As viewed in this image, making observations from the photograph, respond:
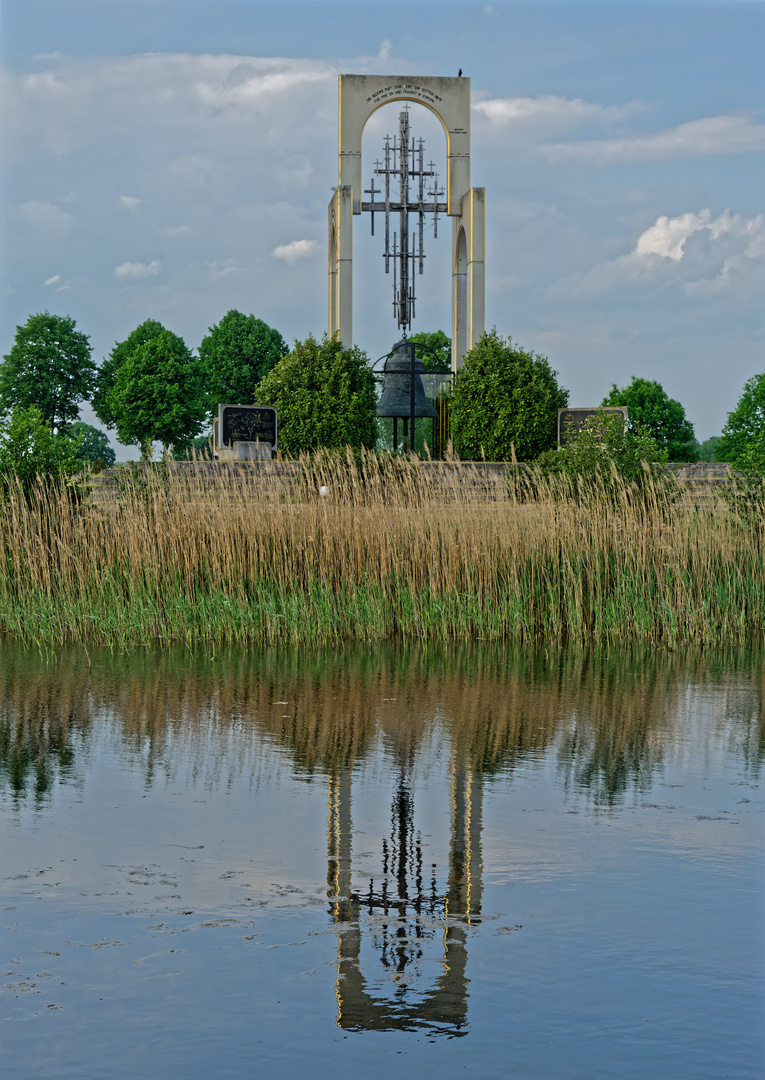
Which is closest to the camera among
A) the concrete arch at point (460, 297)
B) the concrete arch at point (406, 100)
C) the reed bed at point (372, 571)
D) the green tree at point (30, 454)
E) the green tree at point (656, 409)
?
the reed bed at point (372, 571)

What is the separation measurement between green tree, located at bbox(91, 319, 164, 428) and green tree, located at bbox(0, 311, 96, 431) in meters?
0.74

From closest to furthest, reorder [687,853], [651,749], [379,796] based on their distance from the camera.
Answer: [687,853] < [379,796] < [651,749]

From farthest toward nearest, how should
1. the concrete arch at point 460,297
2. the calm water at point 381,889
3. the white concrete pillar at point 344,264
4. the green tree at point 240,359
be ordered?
the green tree at point 240,359
the concrete arch at point 460,297
the white concrete pillar at point 344,264
the calm water at point 381,889

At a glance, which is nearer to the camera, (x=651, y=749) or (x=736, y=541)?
(x=651, y=749)

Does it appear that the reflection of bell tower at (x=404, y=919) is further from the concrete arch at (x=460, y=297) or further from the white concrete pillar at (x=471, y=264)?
the concrete arch at (x=460, y=297)

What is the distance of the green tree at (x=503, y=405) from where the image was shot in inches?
828

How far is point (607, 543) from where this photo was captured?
925cm

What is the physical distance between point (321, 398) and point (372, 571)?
1281 cm

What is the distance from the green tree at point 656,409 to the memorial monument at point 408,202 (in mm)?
7368

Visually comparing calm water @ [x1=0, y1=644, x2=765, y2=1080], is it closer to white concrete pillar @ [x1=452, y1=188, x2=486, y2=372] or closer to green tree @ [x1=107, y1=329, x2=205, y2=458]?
white concrete pillar @ [x1=452, y1=188, x2=486, y2=372]

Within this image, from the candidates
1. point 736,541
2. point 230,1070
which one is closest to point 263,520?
point 736,541

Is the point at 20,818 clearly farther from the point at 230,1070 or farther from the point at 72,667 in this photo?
the point at 72,667

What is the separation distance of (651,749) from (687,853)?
5.01 ft

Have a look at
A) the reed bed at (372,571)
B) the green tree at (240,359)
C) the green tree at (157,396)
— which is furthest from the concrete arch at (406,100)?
the green tree at (240,359)
